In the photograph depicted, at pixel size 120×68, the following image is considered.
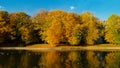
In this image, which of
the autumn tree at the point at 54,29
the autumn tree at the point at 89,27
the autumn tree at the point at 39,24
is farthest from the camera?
the autumn tree at the point at 39,24

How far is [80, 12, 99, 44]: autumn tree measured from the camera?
289 ft

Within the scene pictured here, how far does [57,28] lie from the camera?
3406 inches

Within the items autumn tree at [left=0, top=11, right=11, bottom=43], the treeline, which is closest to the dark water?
the treeline

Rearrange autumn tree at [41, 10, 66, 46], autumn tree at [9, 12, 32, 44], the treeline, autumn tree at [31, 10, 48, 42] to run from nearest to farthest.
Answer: autumn tree at [41, 10, 66, 46], the treeline, autumn tree at [9, 12, 32, 44], autumn tree at [31, 10, 48, 42]

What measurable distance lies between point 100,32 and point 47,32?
19.2m

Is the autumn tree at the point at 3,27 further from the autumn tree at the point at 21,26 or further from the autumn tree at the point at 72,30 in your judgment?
the autumn tree at the point at 72,30

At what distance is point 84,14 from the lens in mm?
Answer: 93000

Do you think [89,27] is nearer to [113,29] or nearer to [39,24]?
[113,29]

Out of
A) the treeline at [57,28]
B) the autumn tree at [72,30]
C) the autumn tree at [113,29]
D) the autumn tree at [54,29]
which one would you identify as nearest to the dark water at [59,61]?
the autumn tree at [54,29]

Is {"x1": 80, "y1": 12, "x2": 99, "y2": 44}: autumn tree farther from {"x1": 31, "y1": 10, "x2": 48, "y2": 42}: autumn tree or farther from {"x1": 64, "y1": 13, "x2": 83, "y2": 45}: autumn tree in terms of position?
{"x1": 31, "y1": 10, "x2": 48, "y2": 42}: autumn tree

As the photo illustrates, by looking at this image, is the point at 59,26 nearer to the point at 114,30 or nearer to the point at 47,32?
Answer: the point at 47,32

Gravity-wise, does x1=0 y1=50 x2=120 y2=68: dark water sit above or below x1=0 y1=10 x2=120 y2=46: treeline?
below

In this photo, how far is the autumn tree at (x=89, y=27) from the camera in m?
88.1

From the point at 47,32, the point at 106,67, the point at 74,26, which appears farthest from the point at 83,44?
the point at 106,67
